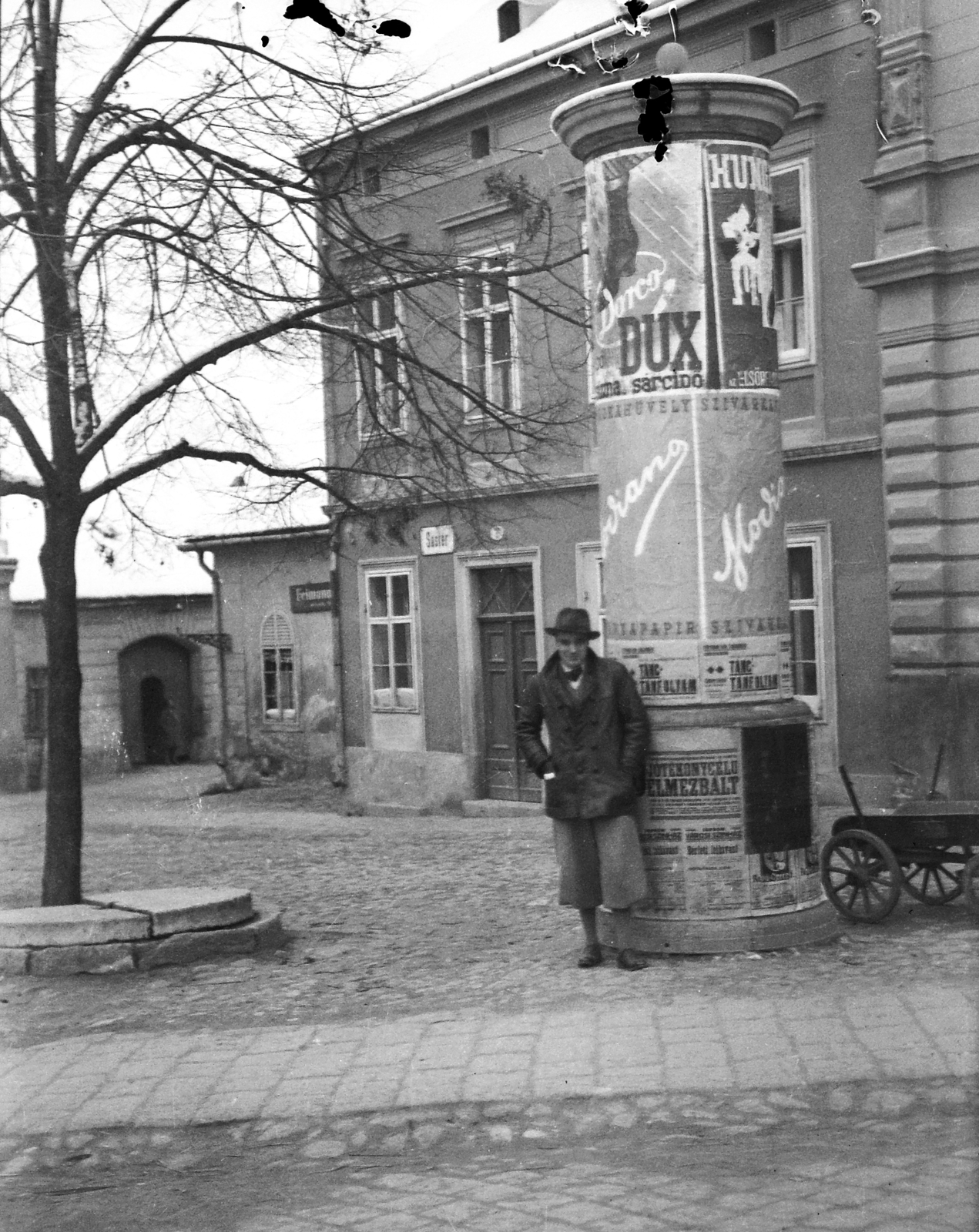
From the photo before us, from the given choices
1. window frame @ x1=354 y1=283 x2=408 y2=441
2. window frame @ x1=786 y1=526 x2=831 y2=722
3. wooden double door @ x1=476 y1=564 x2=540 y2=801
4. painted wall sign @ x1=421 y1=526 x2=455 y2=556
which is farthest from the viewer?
painted wall sign @ x1=421 y1=526 x2=455 y2=556

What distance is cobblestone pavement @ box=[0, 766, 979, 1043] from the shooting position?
24.7 feet

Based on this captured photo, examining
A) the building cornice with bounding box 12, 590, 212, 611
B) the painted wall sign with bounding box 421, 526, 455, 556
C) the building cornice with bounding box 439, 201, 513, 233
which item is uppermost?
the building cornice with bounding box 439, 201, 513, 233

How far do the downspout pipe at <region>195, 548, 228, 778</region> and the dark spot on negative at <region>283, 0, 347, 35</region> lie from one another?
58.0ft

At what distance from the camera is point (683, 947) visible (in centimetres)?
811


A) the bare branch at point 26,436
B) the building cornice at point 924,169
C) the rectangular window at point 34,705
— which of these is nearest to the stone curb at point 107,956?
the bare branch at point 26,436

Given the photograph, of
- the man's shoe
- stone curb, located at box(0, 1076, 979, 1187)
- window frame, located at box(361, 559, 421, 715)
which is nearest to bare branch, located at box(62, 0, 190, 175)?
the man's shoe

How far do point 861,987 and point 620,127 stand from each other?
4.26m

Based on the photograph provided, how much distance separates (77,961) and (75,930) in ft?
0.58

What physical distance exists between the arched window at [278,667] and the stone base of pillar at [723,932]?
645 inches

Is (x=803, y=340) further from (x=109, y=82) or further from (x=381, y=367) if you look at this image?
(x=109, y=82)

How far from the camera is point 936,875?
29.8 feet

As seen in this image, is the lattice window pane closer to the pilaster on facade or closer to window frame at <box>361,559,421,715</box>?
window frame at <box>361,559,421,715</box>

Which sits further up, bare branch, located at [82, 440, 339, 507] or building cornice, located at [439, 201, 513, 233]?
building cornice, located at [439, 201, 513, 233]

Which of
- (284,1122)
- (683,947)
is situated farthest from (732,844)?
(284,1122)
